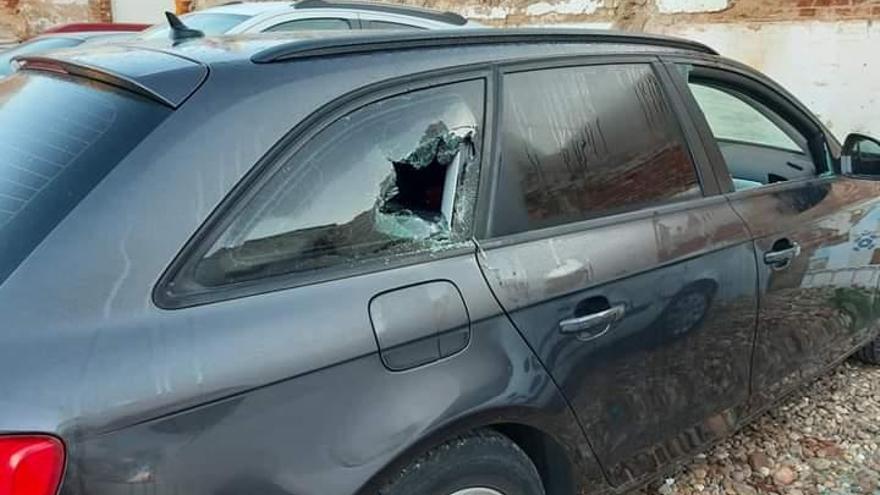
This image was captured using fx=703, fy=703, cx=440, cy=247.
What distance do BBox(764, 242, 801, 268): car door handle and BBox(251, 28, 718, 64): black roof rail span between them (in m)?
0.80

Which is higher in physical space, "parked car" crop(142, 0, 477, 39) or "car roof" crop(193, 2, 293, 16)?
"car roof" crop(193, 2, 293, 16)

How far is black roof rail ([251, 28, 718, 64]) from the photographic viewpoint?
62.1 inches

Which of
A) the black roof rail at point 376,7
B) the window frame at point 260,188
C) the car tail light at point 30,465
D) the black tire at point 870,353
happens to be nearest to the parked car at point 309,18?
the black roof rail at point 376,7

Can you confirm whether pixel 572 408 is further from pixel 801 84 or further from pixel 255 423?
pixel 801 84

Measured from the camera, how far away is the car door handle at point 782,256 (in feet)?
7.91

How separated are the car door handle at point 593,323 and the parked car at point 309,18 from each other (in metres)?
4.18

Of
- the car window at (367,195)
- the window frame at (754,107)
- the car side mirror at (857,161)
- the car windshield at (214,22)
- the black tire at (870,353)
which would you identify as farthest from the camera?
the car windshield at (214,22)

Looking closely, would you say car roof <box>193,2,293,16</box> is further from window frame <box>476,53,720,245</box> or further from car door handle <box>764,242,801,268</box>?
car door handle <box>764,242,801,268</box>

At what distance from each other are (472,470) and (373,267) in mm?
532

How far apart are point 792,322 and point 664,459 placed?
801 mm

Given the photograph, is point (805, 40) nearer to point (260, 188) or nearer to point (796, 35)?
point (796, 35)

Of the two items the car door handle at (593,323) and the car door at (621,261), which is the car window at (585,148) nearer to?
the car door at (621,261)

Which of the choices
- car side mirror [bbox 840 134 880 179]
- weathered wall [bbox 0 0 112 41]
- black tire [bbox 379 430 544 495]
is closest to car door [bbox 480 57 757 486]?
black tire [bbox 379 430 544 495]

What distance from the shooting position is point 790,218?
8.30ft
